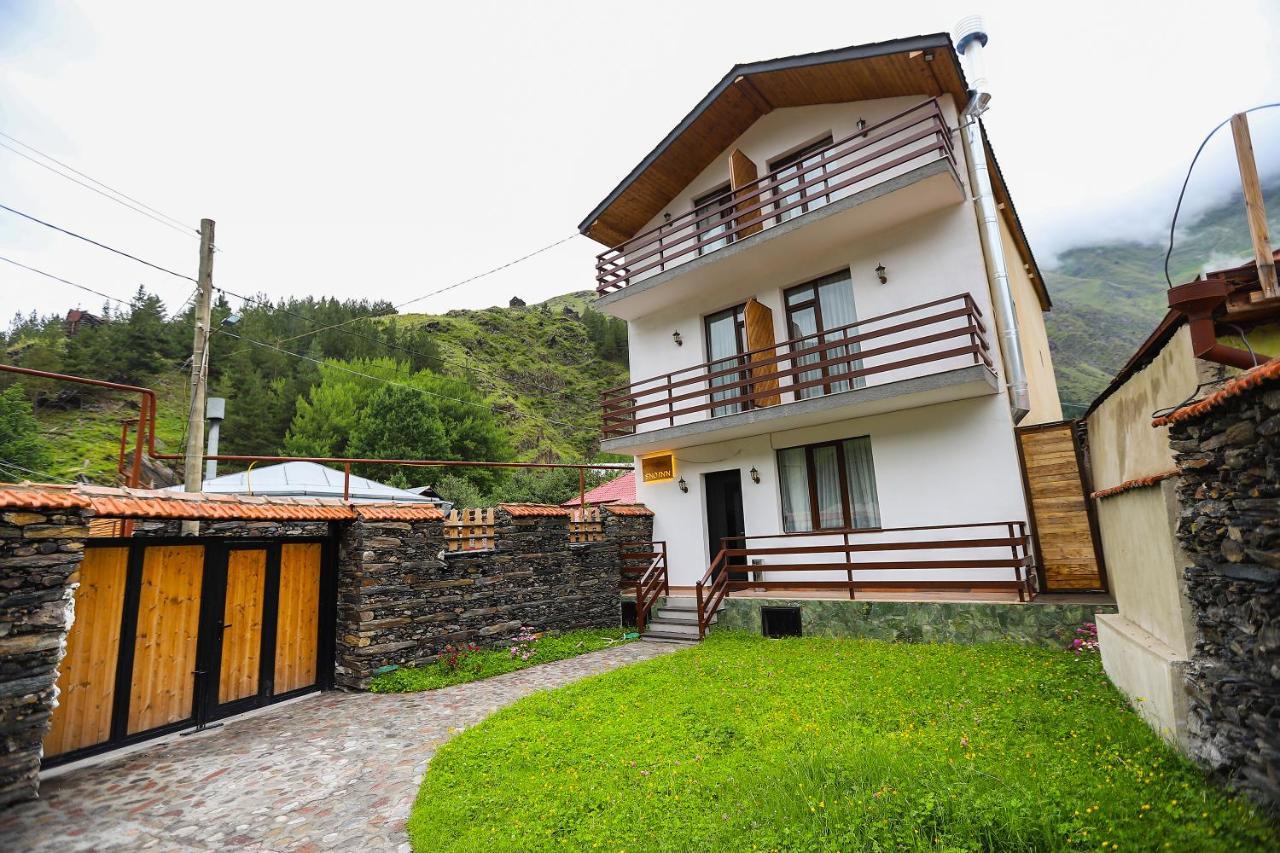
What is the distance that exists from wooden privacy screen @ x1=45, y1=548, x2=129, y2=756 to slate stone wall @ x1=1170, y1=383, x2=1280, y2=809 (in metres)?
9.56

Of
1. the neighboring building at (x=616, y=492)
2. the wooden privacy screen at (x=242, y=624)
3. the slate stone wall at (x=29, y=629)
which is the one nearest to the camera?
the slate stone wall at (x=29, y=629)

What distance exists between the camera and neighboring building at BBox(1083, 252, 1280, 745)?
152 inches

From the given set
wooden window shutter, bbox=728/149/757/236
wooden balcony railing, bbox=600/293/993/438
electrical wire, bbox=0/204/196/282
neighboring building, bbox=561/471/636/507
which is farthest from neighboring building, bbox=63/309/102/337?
wooden window shutter, bbox=728/149/757/236

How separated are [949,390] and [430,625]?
368 inches

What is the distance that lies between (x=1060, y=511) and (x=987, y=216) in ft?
17.9

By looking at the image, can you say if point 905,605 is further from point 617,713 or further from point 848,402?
point 617,713

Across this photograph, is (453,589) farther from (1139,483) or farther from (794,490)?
(1139,483)

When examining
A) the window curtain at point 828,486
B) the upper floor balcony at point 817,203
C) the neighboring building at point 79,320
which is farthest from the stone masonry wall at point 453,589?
the neighboring building at point 79,320

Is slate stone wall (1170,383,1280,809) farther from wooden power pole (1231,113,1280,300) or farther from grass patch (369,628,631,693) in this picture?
grass patch (369,628,631,693)

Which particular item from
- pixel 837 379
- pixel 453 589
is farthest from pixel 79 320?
pixel 837 379

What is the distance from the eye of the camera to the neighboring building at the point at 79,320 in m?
33.6

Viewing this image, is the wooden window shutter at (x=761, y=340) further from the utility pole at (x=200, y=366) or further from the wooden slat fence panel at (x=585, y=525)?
the utility pole at (x=200, y=366)

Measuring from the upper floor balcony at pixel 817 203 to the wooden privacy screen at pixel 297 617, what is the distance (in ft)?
28.6

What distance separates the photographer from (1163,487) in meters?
4.16
